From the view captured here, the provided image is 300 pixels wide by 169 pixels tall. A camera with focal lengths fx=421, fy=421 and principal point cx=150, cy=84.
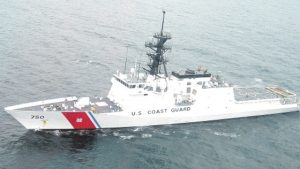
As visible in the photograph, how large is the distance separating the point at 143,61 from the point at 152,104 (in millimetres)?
22694

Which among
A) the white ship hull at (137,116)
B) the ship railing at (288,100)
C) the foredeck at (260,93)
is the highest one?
the foredeck at (260,93)

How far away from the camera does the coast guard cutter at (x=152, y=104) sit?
1774 inches

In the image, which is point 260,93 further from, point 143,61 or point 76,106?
point 76,106

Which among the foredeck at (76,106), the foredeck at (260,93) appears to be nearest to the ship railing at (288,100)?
the foredeck at (260,93)

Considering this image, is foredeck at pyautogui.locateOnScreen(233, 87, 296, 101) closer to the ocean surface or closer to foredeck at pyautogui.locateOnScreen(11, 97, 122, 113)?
the ocean surface

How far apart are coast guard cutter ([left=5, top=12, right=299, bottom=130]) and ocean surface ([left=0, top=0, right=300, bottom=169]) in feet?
3.69

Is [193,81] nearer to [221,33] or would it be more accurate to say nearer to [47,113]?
[47,113]

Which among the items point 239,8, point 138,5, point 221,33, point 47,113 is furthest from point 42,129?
point 239,8

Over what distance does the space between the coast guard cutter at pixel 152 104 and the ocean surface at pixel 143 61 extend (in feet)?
3.69

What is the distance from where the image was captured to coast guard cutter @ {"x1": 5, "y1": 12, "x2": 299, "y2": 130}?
4506 cm

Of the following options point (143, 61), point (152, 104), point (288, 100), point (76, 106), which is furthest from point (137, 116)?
point (143, 61)

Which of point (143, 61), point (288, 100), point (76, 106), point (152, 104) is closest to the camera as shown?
point (76, 106)

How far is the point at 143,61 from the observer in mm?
70938

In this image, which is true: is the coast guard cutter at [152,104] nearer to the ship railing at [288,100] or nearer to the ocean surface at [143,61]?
the ship railing at [288,100]
